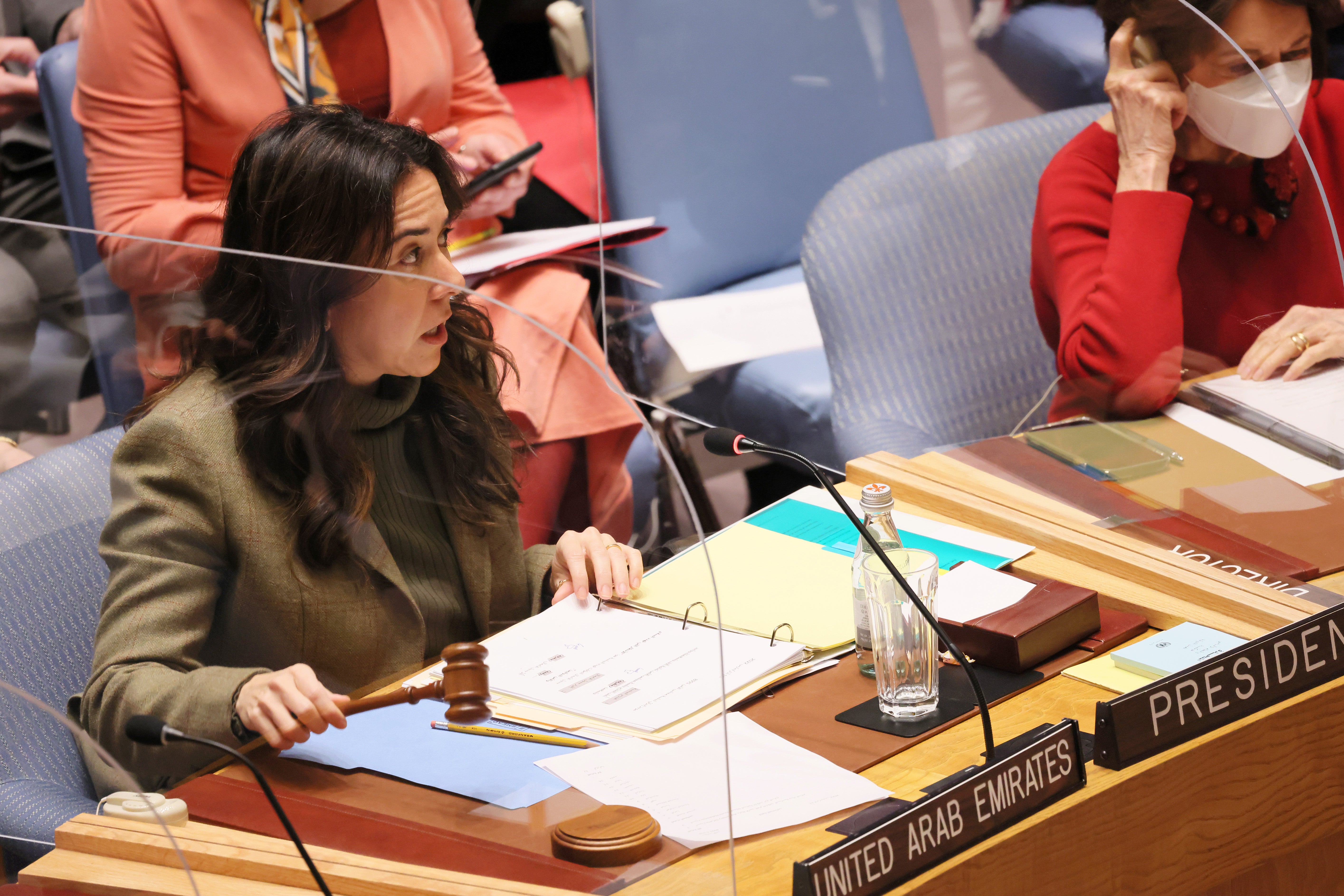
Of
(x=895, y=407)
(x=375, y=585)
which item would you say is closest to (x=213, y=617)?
(x=375, y=585)

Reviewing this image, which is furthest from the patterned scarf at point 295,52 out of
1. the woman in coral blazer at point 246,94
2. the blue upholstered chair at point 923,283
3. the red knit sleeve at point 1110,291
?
the red knit sleeve at point 1110,291

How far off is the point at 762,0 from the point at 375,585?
157cm

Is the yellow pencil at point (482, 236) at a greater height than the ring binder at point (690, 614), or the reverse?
the yellow pencil at point (482, 236)

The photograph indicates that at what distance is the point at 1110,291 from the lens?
1.54 metres

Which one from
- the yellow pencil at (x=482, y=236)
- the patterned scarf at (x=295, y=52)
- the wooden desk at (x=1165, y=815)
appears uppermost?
the patterned scarf at (x=295, y=52)

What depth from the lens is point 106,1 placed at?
1981 mm

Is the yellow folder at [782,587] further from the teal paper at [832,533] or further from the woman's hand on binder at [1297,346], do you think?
the woman's hand on binder at [1297,346]

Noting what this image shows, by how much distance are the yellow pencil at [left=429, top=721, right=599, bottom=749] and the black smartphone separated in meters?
1.40

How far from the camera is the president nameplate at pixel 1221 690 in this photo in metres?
1.01

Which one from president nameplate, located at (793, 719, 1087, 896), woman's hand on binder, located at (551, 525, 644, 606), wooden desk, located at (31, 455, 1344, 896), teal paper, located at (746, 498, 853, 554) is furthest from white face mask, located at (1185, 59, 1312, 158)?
woman's hand on binder, located at (551, 525, 644, 606)

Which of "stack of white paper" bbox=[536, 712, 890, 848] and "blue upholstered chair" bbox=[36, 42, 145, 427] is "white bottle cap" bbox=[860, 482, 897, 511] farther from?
"blue upholstered chair" bbox=[36, 42, 145, 427]

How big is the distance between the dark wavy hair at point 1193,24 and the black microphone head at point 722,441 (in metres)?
0.67

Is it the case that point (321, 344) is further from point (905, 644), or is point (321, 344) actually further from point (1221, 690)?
point (1221, 690)

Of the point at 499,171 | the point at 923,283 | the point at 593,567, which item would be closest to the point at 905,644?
the point at 593,567
